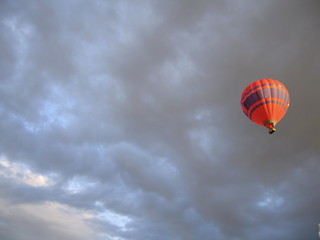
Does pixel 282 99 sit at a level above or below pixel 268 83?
below

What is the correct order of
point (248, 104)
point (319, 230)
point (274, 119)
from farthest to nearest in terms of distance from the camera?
1. point (248, 104)
2. point (274, 119)
3. point (319, 230)

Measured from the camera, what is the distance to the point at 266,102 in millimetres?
36375

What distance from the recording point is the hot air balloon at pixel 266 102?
36.1 m

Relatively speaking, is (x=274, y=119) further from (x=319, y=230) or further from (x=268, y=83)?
(x=319, y=230)

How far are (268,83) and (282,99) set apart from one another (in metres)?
4.01

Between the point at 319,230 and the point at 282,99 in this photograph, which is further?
the point at 282,99

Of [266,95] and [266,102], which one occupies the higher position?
[266,95]

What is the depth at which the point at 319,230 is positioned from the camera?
2228 centimetres

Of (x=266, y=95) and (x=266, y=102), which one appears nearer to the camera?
(x=266, y=102)

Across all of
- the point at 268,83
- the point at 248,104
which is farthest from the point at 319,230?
the point at 268,83

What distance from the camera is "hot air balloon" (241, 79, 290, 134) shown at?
36.1 metres

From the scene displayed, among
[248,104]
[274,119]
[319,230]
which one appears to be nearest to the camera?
[319,230]

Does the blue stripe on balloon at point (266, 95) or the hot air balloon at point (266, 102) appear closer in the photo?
the hot air balloon at point (266, 102)

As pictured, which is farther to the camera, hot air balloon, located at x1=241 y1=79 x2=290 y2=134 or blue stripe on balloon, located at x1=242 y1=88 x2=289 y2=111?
blue stripe on balloon, located at x1=242 y1=88 x2=289 y2=111
